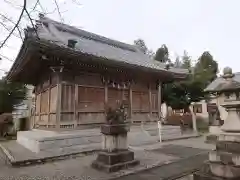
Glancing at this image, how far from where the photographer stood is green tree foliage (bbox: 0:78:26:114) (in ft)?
64.6

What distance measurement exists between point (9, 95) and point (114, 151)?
17.7m

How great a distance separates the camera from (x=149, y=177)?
5.43 meters

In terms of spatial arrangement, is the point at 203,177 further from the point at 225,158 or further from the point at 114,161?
the point at 114,161

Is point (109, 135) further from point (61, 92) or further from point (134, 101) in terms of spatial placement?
point (134, 101)

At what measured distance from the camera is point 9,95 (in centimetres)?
2053

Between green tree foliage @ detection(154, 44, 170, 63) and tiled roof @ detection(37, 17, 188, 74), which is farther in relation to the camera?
green tree foliage @ detection(154, 44, 170, 63)

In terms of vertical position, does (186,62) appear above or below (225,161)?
above

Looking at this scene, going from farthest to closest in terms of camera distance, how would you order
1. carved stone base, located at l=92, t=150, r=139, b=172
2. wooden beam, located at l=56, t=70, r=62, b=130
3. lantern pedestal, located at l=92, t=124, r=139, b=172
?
wooden beam, located at l=56, t=70, r=62, b=130 < lantern pedestal, located at l=92, t=124, r=139, b=172 < carved stone base, located at l=92, t=150, r=139, b=172

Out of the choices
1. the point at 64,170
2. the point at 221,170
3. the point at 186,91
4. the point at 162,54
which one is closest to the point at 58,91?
the point at 64,170

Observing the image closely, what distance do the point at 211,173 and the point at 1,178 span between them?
4.97 m

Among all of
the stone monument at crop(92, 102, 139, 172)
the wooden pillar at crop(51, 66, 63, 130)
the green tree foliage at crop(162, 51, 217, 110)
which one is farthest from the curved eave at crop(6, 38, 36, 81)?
the green tree foliage at crop(162, 51, 217, 110)

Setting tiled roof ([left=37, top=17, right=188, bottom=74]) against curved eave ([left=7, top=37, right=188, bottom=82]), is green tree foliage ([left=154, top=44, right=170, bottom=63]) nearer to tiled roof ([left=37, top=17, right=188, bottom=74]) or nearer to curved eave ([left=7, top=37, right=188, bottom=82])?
tiled roof ([left=37, top=17, right=188, bottom=74])

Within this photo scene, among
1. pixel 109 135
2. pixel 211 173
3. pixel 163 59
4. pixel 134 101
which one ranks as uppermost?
pixel 163 59

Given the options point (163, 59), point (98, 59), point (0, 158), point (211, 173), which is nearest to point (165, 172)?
point (211, 173)
